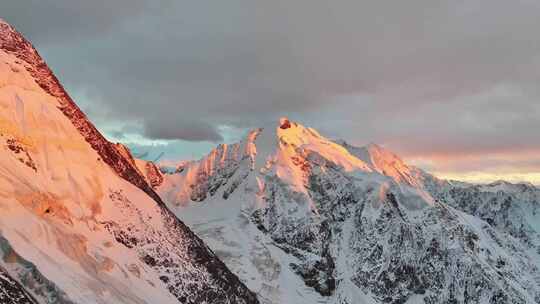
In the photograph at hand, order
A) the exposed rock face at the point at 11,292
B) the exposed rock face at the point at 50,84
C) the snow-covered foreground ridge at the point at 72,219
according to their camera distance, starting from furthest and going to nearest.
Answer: the exposed rock face at the point at 50,84 → the snow-covered foreground ridge at the point at 72,219 → the exposed rock face at the point at 11,292

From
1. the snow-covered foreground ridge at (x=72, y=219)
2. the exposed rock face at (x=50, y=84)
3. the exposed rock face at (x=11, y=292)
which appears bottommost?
the exposed rock face at (x=11, y=292)

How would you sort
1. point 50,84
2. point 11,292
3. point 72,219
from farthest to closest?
point 50,84, point 72,219, point 11,292

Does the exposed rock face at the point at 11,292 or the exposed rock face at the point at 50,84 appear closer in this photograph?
the exposed rock face at the point at 11,292

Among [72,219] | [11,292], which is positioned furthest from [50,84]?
[11,292]

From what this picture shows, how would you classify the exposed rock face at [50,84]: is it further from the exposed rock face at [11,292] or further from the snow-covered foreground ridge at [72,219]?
the exposed rock face at [11,292]

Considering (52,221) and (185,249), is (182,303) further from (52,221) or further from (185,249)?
(52,221)

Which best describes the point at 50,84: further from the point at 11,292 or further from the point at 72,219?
the point at 11,292

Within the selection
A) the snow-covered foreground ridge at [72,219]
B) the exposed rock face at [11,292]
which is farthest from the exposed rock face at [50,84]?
the exposed rock face at [11,292]

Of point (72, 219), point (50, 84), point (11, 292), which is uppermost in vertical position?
point (50, 84)

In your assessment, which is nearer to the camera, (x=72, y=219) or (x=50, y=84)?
(x=72, y=219)

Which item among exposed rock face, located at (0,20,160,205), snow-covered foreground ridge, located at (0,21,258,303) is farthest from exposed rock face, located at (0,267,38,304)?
exposed rock face, located at (0,20,160,205)
